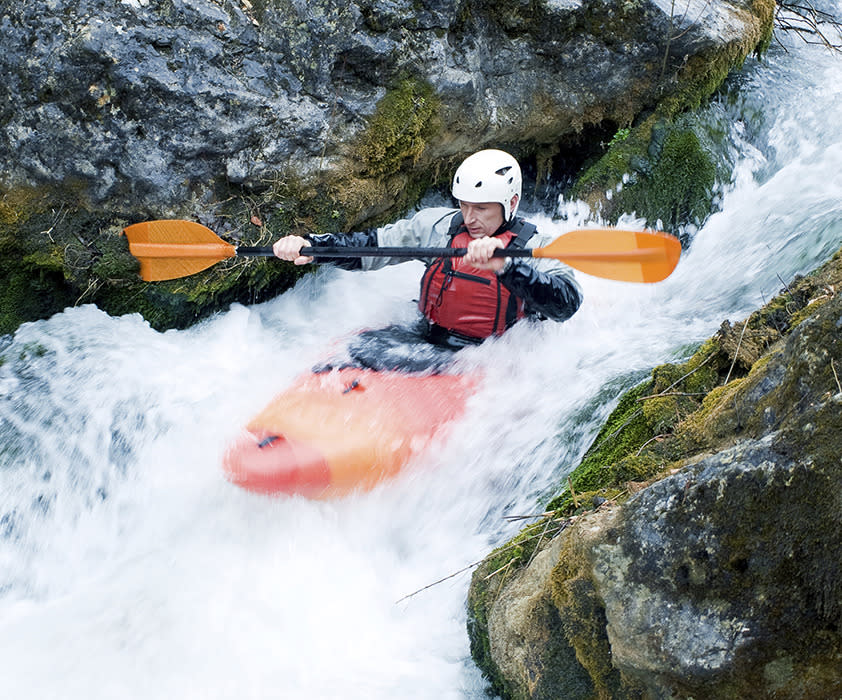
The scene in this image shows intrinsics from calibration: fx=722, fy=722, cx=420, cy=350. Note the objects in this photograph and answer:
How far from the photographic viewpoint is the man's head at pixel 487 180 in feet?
11.8

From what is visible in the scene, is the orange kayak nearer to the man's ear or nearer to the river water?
the river water

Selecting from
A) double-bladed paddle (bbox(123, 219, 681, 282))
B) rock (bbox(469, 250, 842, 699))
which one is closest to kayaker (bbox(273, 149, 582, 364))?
double-bladed paddle (bbox(123, 219, 681, 282))

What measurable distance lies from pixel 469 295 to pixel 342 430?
1.00 metres

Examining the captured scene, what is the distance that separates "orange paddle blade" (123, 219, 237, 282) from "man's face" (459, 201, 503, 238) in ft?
4.10

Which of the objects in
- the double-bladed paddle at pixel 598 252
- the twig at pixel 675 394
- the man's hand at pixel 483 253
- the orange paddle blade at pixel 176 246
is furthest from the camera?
the orange paddle blade at pixel 176 246

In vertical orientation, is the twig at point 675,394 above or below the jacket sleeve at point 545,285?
above

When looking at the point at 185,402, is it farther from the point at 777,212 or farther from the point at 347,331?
the point at 777,212

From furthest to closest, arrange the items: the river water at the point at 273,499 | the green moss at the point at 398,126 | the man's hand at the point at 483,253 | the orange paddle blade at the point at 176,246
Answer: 1. the green moss at the point at 398,126
2. the orange paddle blade at the point at 176,246
3. the man's hand at the point at 483,253
4. the river water at the point at 273,499

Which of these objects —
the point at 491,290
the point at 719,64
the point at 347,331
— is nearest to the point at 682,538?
the point at 491,290

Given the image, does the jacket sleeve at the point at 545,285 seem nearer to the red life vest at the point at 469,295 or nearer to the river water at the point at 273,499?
the red life vest at the point at 469,295

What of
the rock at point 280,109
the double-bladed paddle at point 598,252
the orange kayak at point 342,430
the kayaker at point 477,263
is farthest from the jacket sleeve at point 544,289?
the rock at point 280,109

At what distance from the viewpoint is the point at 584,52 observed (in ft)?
16.0

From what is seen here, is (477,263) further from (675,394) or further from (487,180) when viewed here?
(675,394)

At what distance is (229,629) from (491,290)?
2021 mm
